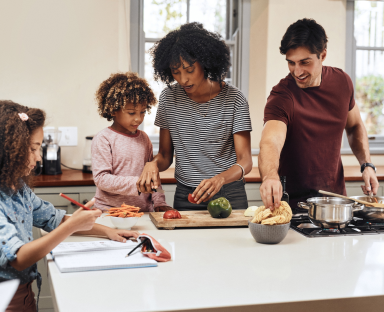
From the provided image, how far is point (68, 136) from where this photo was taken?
2.79 meters

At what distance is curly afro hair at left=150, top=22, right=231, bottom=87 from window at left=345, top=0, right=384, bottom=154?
5.93ft

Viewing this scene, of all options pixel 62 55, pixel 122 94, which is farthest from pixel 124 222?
pixel 62 55

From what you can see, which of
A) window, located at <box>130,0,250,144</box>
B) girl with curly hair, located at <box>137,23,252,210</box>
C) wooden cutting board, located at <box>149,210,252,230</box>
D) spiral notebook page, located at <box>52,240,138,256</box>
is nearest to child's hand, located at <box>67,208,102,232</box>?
spiral notebook page, located at <box>52,240,138,256</box>

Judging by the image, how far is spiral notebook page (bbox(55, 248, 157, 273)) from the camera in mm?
1016

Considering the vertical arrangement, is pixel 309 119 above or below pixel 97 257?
above

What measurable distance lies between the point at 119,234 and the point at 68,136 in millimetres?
1632

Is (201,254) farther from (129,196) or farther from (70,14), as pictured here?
(70,14)

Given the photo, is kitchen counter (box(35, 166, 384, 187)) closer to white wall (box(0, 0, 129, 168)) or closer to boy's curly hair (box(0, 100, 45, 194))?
white wall (box(0, 0, 129, 168))

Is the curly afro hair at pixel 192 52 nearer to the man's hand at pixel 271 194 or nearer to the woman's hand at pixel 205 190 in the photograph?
the woman's hand at pixel 205 190

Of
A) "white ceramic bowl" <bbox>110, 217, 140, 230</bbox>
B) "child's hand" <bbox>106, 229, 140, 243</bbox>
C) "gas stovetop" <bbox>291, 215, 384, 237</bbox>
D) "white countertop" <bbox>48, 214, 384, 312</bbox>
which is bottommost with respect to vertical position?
"white countertop" <bbox>48, 214, 384, 312</bbox>

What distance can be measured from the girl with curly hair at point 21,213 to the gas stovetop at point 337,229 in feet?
1.89

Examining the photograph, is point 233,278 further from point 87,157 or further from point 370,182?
point 87,157

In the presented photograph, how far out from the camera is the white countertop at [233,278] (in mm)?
847

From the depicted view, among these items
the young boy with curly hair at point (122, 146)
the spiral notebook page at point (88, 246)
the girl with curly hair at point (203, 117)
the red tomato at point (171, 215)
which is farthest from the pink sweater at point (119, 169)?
the spiral notebook page at point (88, 246)
